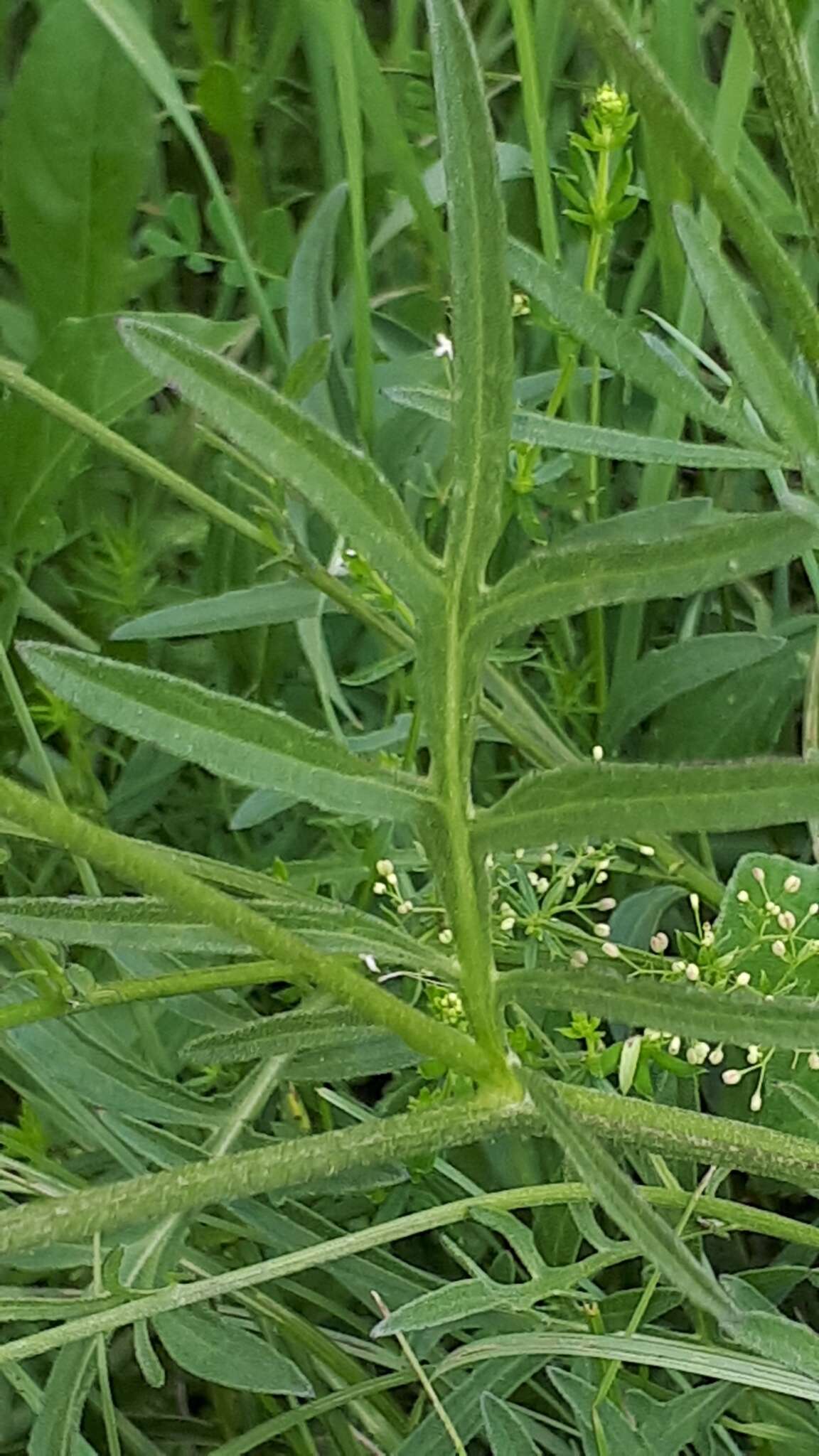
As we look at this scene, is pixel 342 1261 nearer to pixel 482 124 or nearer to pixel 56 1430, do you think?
pixel 56 1430

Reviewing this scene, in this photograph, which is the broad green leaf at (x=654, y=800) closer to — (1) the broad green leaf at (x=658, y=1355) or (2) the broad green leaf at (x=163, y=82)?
(1) the broad green leaf at (x=658, y=1355)

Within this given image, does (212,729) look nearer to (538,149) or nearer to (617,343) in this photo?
(617,343)

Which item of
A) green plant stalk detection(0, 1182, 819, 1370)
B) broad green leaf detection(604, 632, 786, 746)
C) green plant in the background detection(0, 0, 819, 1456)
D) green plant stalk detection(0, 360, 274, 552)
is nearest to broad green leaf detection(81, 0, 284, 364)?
green plant in the background detection(0, 0, 819, 1456)

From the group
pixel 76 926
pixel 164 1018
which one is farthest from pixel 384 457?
pixel 76 926


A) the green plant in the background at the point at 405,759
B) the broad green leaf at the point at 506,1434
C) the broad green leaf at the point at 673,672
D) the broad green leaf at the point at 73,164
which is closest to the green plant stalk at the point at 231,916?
the green plant in the background at the point at 405,759

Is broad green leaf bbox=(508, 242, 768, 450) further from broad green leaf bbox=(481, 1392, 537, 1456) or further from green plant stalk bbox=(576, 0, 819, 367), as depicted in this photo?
broad green leaf bbox=(481, 1392, 537, 1456)

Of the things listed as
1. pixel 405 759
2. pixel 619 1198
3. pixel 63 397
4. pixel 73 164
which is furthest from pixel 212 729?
pixel 73 164
